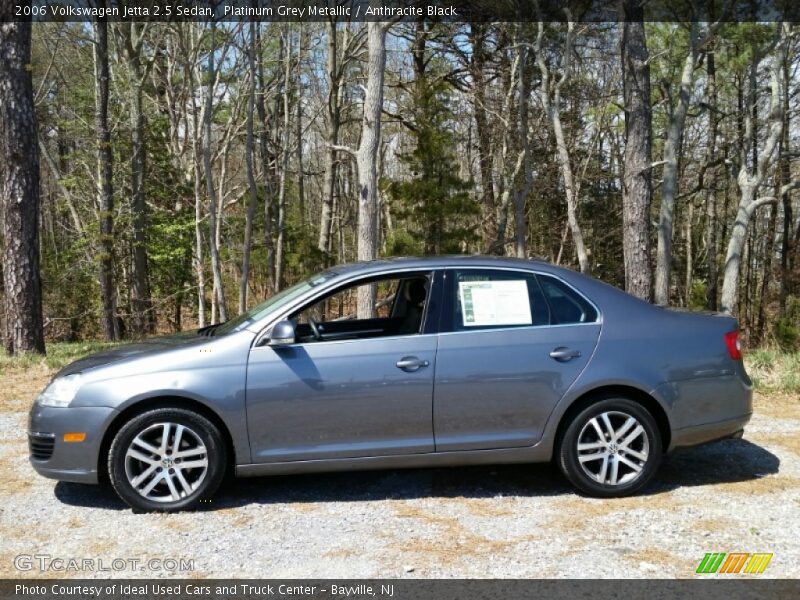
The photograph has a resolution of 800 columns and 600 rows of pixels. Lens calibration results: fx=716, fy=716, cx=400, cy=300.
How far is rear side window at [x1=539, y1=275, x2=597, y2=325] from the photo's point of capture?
4.91 meters

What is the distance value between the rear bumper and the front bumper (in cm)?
372

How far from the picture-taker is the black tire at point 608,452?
15.7 ft

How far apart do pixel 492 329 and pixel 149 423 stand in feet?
7.54

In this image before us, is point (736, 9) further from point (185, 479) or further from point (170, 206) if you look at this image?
point (170, 206)

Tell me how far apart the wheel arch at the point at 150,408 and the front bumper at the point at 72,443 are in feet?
0.16

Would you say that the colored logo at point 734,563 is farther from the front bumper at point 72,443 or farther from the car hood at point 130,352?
the front bumper at point 72,443

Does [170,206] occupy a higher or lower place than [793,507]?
higher

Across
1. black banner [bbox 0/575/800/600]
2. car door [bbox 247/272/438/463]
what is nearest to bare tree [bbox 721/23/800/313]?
car door [bbox 247/272/438/463]

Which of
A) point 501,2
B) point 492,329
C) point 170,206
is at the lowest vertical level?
point 492,329

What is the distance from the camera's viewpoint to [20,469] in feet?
18.1

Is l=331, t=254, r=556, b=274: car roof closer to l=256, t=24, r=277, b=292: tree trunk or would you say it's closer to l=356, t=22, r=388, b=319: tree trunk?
l=356, t=22, r=388, b=319: tree trunk

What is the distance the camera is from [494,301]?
490 cm

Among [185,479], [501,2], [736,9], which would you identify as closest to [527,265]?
[185,479]

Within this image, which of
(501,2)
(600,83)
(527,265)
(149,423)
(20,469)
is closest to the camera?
(149,423)
